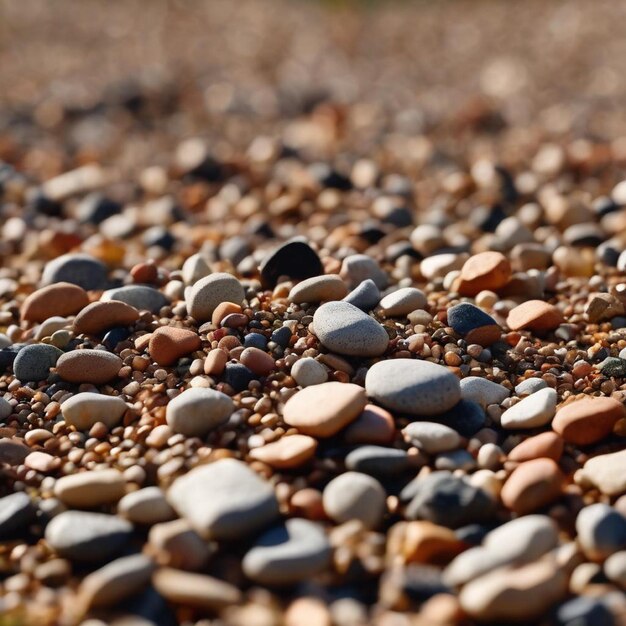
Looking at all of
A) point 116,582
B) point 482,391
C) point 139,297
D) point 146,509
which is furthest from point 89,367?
point 482,391

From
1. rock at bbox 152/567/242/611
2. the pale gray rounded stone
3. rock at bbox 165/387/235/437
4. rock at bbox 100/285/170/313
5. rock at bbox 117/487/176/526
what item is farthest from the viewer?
rock at bbox 100/285/170/313

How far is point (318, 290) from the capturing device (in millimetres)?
2678

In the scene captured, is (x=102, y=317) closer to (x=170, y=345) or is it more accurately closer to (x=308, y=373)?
(x=170, y=345)

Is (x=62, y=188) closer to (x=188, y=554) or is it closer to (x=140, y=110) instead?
(x=140, y=110)

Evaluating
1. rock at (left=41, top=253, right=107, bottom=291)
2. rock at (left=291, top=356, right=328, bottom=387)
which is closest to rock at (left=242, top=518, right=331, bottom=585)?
rock at (left=291, top=356, right=328, bottom=387)

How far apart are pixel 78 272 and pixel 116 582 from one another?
1748 mm

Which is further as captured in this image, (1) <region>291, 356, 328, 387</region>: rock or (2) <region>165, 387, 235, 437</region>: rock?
(1) <region>291, 356, 328, 387</region>: rock

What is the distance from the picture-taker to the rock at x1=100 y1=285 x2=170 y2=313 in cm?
283

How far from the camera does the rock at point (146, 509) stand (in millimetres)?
1897

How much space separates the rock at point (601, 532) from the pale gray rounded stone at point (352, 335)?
799 millimetres

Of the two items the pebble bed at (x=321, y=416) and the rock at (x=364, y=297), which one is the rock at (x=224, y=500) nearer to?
the pebble bed at (x=321, y=416)

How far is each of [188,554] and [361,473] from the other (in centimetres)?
50

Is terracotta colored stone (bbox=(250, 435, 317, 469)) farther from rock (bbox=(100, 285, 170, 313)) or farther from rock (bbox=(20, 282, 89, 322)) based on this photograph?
rock (bbox=(20, 282, 89, 322))

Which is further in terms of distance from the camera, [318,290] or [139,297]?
[139,297]
